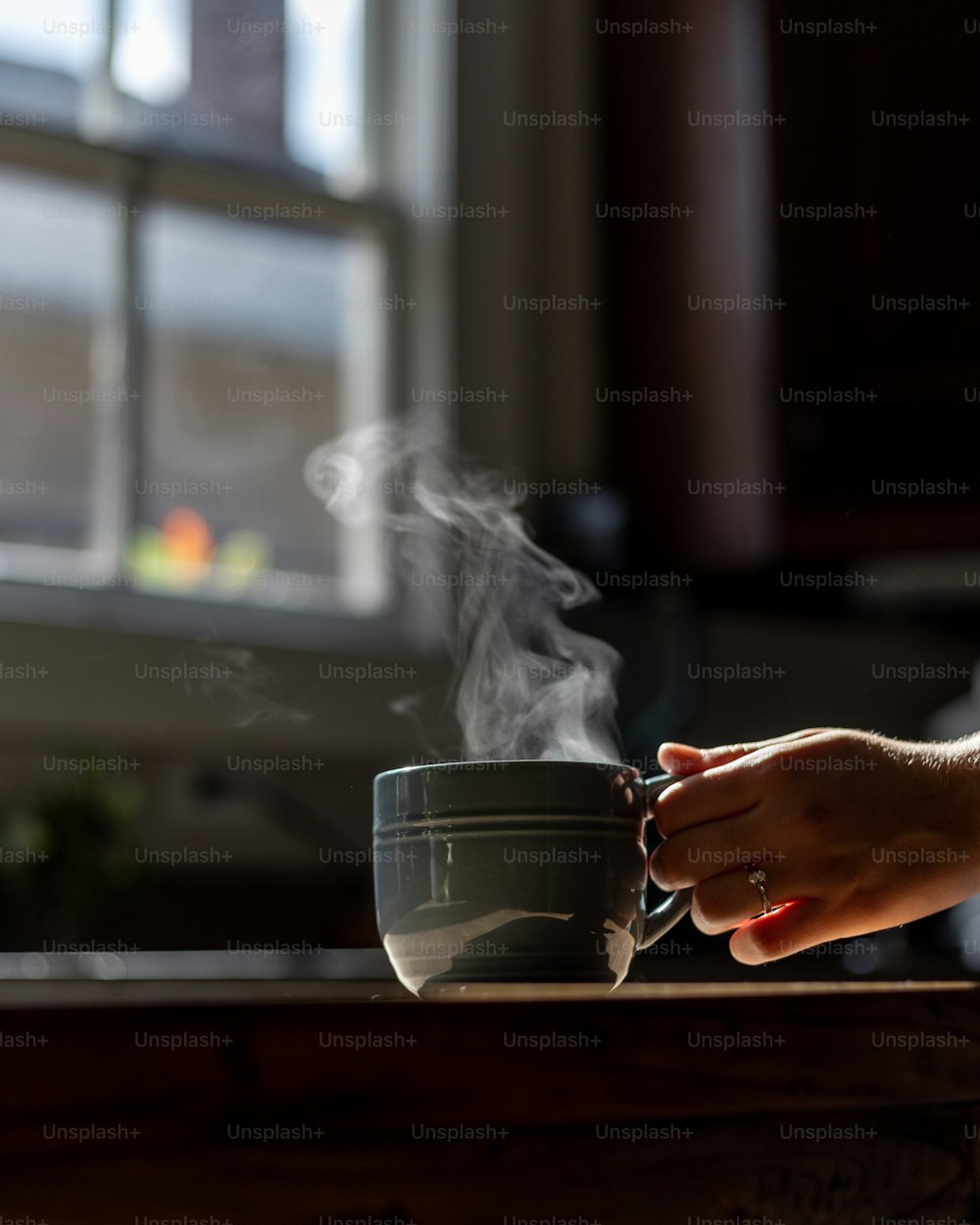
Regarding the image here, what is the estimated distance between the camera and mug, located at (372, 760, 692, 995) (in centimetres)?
61

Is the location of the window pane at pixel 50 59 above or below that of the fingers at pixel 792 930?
above

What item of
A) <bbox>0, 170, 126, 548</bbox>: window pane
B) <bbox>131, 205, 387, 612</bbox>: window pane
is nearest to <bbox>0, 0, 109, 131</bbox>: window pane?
<bbox>0, 170, 126, 548</bbox>: window pane

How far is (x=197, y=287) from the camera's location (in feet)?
7.80

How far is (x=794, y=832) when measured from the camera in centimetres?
60

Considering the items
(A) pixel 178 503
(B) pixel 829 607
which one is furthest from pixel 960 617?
(A) pixel 178 503

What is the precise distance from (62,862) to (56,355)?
0.82 m

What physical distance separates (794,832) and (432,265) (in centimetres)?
211

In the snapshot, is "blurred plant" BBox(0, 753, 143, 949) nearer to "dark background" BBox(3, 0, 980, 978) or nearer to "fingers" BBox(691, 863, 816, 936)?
"dark background" BBox(3, 0, 980, 978)

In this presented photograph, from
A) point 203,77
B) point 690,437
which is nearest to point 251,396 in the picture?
point 203,77

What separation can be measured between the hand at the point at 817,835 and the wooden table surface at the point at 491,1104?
5 cm

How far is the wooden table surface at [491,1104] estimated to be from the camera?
40 centimetres

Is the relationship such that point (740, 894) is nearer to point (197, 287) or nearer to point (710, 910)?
point (710, 910)

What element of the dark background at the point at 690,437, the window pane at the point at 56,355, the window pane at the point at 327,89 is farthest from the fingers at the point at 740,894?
the window pane at the point at 327,89

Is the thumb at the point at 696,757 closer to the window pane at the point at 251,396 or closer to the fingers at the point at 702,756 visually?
the fingers at the point at 702,756
